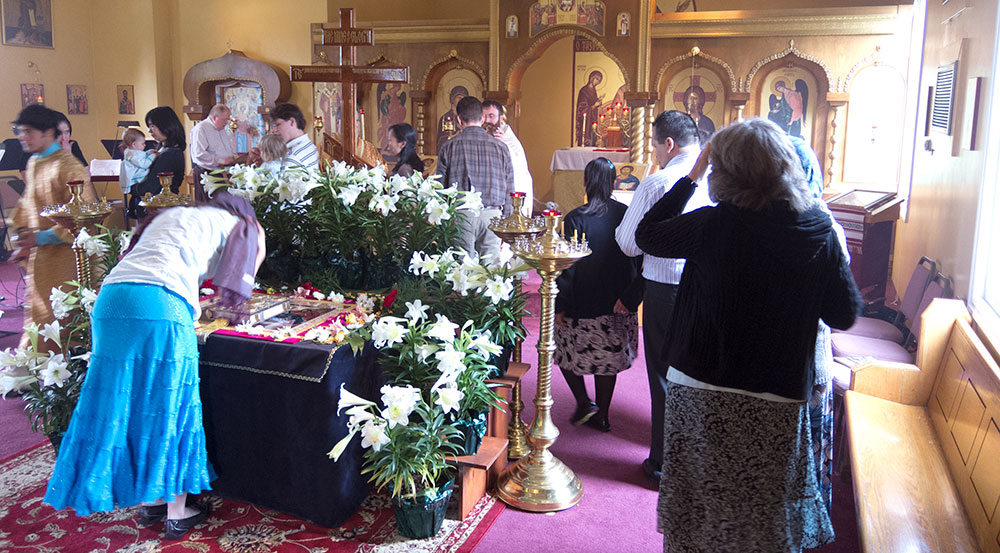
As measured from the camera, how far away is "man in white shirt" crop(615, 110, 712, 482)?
3791 millimetres

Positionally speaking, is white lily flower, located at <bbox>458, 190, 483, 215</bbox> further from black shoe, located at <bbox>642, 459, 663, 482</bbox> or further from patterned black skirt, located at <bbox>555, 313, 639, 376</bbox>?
black shoe, located at <bbox>642, 459, 663, 482</bbox>

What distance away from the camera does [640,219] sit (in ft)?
12.5

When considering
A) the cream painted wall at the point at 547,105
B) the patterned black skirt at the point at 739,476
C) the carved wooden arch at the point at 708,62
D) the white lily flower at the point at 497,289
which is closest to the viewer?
the patterned black skirt at the point at 739,476

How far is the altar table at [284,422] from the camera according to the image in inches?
131

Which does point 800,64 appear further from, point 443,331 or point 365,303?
point 443,331

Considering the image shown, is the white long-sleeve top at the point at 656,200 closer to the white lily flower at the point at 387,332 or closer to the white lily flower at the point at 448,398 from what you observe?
the white lily flower at the point at 448,398

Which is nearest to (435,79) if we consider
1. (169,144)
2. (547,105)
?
(547,105)

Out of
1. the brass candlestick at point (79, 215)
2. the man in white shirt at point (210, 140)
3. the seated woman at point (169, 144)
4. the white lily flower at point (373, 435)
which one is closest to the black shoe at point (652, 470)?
the white lily flower at point (373, 435)

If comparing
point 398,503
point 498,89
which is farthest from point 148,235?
point 498,89

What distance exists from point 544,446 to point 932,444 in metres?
1.66

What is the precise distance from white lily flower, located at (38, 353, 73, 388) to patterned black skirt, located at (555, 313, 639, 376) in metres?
2.55

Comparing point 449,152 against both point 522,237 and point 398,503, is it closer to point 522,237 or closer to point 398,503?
point 522,237

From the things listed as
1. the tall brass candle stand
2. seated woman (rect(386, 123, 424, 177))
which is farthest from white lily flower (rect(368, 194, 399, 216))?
seated woman (rect(386, 123, 424, 177))

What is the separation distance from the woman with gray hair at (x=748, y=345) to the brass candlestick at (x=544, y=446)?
0.80 meters
